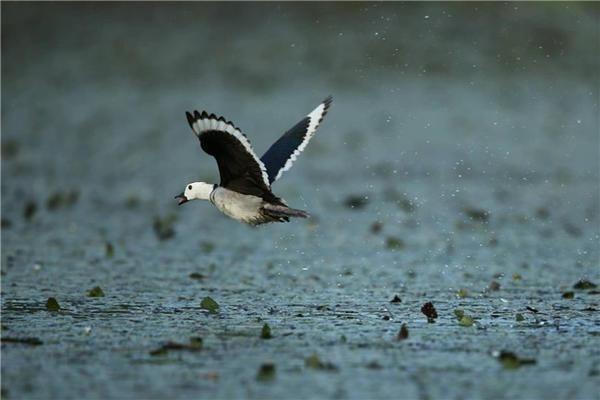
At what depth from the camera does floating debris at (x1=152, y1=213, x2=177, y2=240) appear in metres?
14.9

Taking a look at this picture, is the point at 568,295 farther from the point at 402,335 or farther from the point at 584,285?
the point at 402,335

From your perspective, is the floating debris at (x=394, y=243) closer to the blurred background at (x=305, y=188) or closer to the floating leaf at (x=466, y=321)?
the blurred background at (x=305, y=188)

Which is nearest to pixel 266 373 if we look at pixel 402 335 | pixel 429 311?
pixel 402 335

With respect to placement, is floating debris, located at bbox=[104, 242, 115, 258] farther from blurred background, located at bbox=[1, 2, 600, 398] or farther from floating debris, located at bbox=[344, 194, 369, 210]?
floating debris, located at bbox=[344, 194, 369, 210]

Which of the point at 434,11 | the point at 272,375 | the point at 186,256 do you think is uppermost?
the point at 434,11

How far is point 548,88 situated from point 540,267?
52.3 feet

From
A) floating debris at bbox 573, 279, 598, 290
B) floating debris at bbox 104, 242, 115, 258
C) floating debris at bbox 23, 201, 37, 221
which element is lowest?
floating debris at bbox 573, 279, 598, 290

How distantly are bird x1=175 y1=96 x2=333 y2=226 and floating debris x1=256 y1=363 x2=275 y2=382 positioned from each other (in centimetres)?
220

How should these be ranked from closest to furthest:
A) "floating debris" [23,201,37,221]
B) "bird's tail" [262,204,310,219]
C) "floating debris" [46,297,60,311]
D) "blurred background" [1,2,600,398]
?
"blurred background" [1,2,600,398] → "floating debris" [46,297,60,311] → "bird's tail" [262,204,310,219] → "floating debris" [23,201,37,221]

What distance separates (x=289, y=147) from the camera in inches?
456

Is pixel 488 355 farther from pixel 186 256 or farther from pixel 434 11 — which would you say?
pixel 434 11

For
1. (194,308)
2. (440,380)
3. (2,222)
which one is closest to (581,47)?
(2,222)

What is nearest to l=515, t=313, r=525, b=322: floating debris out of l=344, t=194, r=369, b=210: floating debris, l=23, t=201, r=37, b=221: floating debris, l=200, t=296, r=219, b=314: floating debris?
l=200, t=296, r=219, b=314: floating debris

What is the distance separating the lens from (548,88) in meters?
28.3
